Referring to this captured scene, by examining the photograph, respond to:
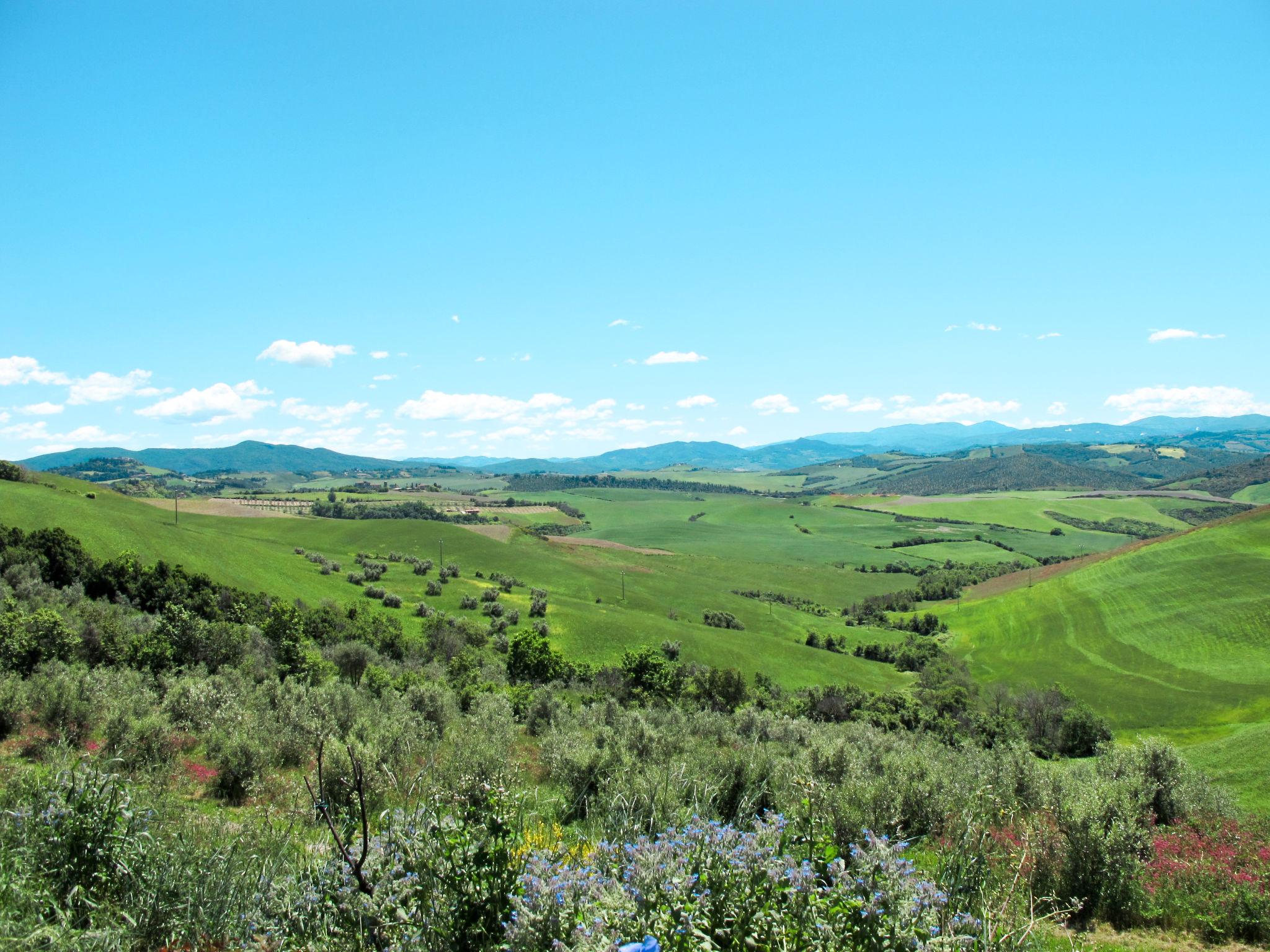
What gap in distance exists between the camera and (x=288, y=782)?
13562 mm

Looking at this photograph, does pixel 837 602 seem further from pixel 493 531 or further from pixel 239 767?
pixel 239 767

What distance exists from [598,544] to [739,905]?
5463 inches

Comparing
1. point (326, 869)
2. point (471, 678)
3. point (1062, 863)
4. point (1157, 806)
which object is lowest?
point (471, 678)

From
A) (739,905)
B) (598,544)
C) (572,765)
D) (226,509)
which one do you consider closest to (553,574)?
(598,544)

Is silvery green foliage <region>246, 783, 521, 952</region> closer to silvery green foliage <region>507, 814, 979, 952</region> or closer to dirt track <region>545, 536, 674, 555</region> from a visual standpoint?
silvery green foliage <region>507, 814, 979, 952</region>

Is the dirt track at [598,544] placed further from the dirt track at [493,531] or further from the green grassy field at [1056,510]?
the green grassy field at [1056,510]

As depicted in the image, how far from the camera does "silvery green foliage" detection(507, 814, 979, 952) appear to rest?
158 inches

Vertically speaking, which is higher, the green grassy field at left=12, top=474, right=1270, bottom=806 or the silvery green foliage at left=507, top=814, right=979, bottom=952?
the silvery green foliage at left=507, top=814, right=979, bottom=952

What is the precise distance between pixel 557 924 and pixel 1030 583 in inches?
→ 4435

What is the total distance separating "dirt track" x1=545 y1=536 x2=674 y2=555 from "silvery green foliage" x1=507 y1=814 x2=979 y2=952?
128m

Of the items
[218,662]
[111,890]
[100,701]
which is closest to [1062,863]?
[111,890]

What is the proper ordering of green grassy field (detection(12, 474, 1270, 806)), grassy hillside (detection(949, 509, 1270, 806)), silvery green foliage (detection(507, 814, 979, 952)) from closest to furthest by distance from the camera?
1. silvery green foliage (detection(507, 814, 979, 952))
2. grassy hillside (detection(949, 509, 1270, 806))
3. green grassy field (detection(12, 474, 1270, 806))

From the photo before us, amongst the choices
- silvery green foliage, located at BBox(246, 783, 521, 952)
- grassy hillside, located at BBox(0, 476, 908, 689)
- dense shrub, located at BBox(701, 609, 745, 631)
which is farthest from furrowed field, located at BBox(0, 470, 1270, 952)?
dense shrub, located at BBox(701, 609, 745, 631)

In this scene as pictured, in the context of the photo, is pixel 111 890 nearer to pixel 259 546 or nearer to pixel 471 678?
pixel 471 678
